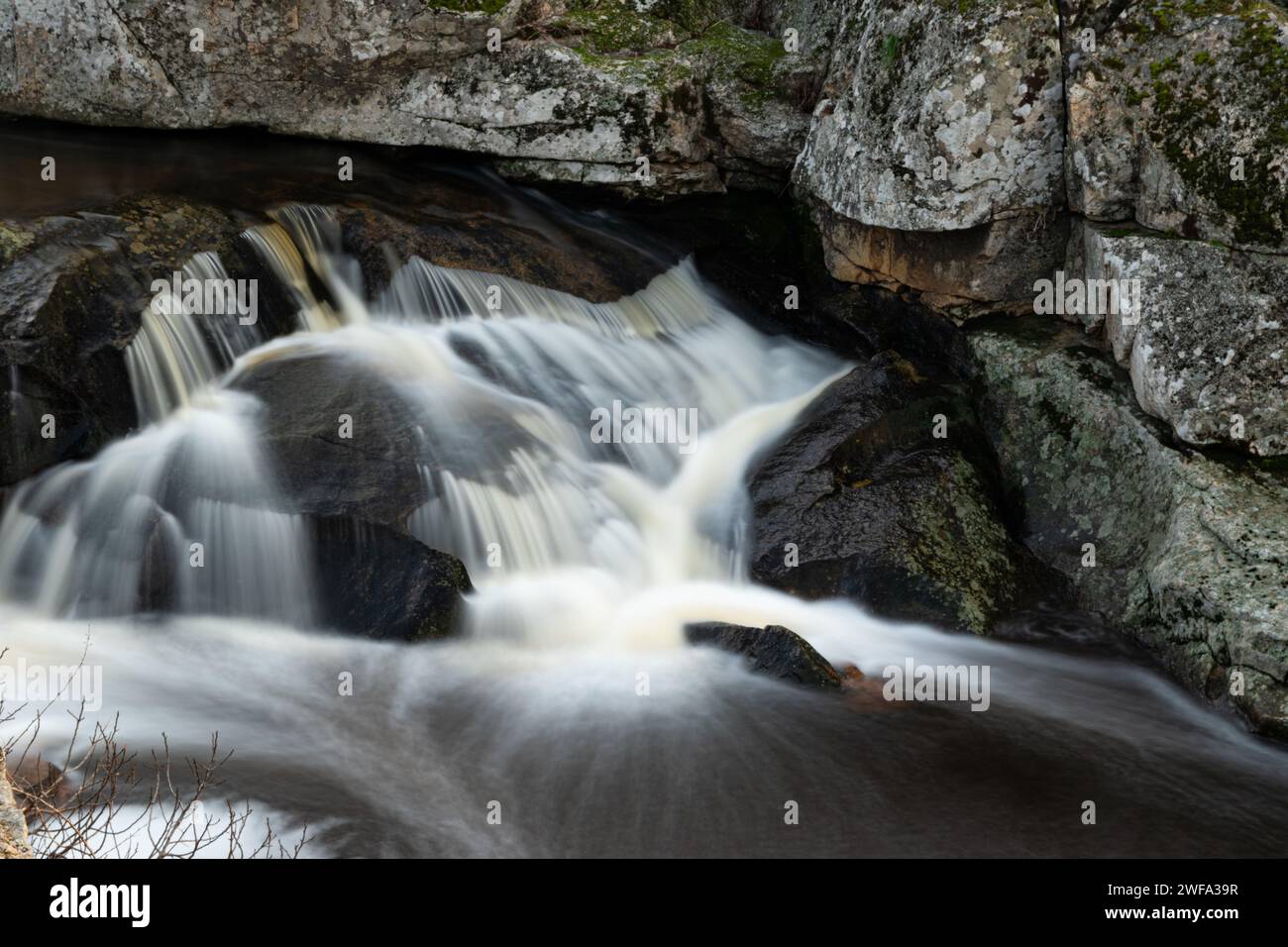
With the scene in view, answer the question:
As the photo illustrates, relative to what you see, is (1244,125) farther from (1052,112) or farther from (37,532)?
(37,532)

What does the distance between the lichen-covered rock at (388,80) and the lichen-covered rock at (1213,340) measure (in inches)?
162

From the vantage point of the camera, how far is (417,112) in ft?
35.9

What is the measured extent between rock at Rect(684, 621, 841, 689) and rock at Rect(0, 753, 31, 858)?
14.7 ft

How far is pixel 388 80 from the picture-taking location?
10.9 metres

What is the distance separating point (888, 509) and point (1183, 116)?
3.25 meters

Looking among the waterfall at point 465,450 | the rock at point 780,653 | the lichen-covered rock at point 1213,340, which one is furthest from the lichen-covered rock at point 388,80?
the rock at point 780,653

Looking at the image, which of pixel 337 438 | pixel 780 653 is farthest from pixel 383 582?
pixel 780 653

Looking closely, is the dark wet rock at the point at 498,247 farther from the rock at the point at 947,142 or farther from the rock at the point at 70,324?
the rock at the point at 947,142

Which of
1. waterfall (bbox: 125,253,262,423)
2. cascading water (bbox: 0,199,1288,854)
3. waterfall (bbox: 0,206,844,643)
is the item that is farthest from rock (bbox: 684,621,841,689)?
waterfall (bbox: 125,253,262,423)

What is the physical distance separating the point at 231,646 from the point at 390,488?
142cm

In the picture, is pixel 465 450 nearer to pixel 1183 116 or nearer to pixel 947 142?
pixel 947 142

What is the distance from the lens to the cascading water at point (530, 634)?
241 inches

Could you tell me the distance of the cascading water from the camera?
6.12 m

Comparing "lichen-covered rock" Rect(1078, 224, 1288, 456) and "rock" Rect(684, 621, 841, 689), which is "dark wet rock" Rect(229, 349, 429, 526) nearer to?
"rock" Rect(684, 621, 841, 689)
